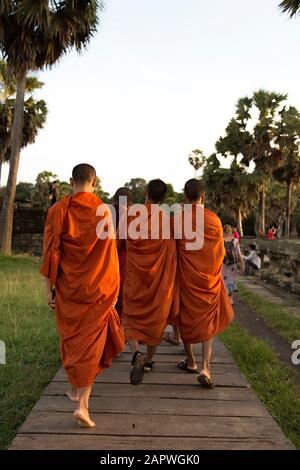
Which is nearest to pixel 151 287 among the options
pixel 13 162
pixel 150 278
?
pixel 150 278

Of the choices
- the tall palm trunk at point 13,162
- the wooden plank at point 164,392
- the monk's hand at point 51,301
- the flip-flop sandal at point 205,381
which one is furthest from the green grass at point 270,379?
the tall palm trunk at point 13,162

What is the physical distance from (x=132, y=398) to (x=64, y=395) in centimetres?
54

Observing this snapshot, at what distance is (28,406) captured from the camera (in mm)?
4105

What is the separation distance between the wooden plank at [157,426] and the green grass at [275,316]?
436 centimetres

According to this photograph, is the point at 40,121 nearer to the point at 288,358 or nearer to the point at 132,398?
the point at 288,358

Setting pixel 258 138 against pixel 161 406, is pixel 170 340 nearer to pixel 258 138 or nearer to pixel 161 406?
pixel 161 406

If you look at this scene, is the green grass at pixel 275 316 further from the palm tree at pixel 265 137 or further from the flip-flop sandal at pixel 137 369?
the palm tree at pixel 265 137

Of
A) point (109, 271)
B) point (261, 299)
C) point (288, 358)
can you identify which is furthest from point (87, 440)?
point (261, 299)

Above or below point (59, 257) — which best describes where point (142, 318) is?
below

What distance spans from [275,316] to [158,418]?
6.30m

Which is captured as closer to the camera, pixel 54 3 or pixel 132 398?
pixel 132 398

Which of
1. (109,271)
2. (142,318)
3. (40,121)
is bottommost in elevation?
(142,318)
